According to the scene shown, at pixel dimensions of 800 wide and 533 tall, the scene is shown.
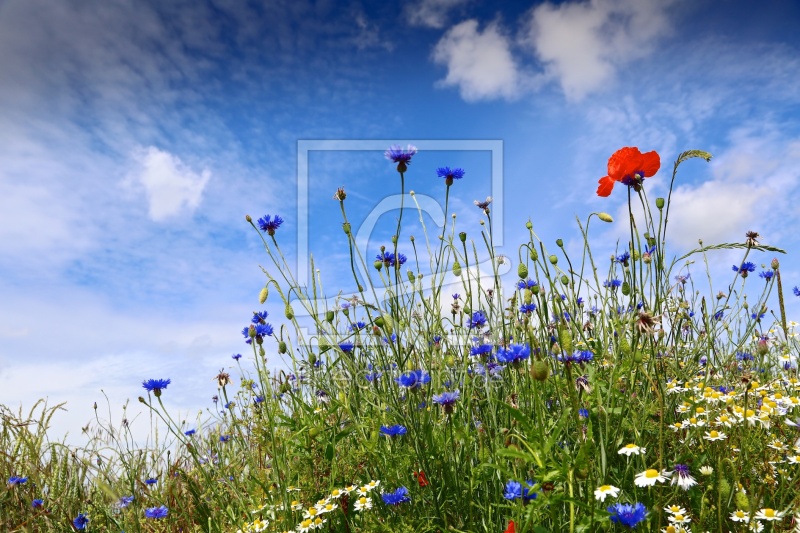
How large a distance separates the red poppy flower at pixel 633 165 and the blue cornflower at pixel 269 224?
159 cm

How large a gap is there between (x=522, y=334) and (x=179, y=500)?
2.19 m

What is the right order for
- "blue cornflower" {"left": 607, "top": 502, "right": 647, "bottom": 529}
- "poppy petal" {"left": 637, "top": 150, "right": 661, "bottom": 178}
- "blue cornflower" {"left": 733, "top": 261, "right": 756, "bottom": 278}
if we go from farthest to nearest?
"blue cornflower" {"left": 733, "top": 261, "right": 756, "bottom": 278} → "poppy petal" {"left": 637, "top": 150, "right": 661, "bottom": 178} → "blue cornflower" {"left": 607, "top": 502, "right": 647, "bottom": 529}

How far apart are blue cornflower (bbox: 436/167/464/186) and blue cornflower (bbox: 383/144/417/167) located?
200 mm

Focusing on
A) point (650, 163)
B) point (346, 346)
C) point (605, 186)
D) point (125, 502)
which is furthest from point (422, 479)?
point (125, 502)

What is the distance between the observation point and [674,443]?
2576 mm

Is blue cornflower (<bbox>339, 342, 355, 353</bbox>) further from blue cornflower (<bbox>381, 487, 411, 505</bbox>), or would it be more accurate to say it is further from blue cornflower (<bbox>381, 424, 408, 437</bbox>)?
blue cornflower (<bbox>381, 487, 411, 505</bbox>)

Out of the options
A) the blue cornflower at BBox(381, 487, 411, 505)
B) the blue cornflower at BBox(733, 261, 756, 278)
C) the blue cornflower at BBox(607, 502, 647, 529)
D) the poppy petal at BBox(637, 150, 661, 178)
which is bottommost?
the blue cornflower at BBox(381, 487, 411, 505)

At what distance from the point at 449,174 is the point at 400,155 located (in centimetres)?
28

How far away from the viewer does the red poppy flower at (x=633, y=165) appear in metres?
2.47

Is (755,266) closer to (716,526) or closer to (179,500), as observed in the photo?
(716,526)

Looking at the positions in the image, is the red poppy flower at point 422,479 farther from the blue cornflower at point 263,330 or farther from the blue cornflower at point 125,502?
the blue cornflower at point 125,502

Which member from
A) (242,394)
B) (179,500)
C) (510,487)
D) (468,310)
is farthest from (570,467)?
(242,394)

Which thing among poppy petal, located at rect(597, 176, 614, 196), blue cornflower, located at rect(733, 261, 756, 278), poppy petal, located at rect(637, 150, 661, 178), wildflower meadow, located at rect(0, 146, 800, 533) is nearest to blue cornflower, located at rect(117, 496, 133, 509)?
wildflower meadow, located at rect(0, 146, 800, 533)

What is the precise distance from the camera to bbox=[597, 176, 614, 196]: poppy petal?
2.60 meters
